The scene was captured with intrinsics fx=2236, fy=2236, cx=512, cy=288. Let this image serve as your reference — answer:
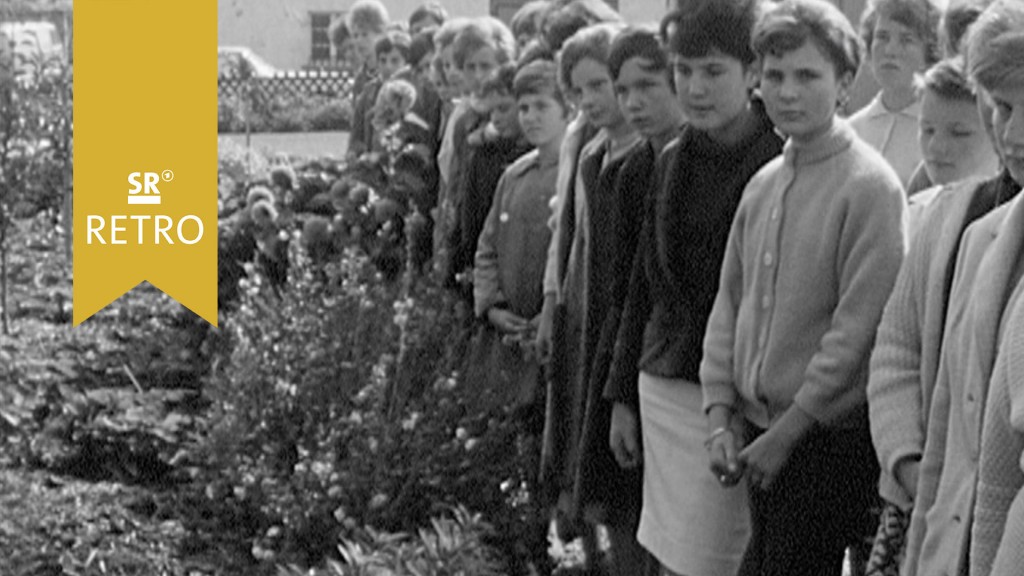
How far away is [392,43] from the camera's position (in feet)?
35.1

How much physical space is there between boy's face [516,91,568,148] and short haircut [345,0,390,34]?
17.6 feet

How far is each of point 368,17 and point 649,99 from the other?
264 inches

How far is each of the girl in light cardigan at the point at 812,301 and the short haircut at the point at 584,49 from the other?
3.65 ft

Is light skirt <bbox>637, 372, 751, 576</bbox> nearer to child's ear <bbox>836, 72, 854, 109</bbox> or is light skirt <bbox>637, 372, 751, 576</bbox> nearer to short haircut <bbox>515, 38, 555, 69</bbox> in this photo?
child's ear <bbox>836, 72, 854, 109</bbox>

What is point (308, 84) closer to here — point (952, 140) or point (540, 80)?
point (540, 80)

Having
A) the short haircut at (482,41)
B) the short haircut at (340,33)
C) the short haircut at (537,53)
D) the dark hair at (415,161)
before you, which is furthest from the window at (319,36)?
the short haircut at (537,53)

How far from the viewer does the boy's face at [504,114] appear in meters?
6.88

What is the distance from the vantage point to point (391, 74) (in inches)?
422

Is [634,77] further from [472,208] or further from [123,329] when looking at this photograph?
[123,329]

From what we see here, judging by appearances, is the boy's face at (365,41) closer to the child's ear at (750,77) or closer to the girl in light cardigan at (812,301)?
the child's ear at (750,77)

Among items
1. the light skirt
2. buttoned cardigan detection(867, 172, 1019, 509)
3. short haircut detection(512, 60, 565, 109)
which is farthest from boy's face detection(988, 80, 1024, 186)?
short haircut detection(512, 60, 565, 109)

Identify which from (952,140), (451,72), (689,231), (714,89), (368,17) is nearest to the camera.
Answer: (952,140)

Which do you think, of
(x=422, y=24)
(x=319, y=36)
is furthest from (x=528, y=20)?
(x=319, y=36)

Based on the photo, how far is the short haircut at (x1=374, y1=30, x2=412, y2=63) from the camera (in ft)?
35.0
